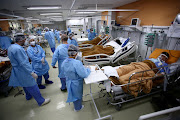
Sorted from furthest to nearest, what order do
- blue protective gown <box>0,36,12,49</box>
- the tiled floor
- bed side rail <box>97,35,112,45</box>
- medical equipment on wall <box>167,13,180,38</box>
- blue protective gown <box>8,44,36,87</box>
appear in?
1. bed side rail <box>97,35,112,45</box>
2. blue protective gown <box>0,36,12,49</box>
3. medical equipment on wall <box>167,13,180,38</box>
4. the tiled floor
5. blue protective gown <box>8,44,36,87</box>

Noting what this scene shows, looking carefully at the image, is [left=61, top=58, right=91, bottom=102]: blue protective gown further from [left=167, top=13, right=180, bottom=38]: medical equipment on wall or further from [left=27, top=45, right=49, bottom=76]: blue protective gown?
[left=167, top=13, right=180, bottom=38]: medical equipment on wall

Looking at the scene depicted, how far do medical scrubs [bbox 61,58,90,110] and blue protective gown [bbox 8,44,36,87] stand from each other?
0.89 metres

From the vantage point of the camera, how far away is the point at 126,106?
253 cm

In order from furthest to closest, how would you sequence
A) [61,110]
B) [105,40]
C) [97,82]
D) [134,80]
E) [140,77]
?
[105,40] → [61,110] → [140,77] → [134,80] → [97,82]

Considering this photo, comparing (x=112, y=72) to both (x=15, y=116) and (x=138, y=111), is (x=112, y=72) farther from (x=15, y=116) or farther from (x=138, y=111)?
(x=15, y=116)

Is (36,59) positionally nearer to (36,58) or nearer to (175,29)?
(36,58)

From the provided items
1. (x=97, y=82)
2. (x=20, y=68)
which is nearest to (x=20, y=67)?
(x=20, y=68)

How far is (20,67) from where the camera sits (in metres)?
2.20

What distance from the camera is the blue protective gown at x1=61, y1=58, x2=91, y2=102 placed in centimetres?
189

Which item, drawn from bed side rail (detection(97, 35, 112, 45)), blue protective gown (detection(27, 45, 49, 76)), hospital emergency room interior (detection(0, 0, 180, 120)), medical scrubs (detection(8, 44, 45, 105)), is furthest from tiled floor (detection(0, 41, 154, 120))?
bed side rail (detection(97, 35, 112, 45))

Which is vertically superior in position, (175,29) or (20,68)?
(175,29)

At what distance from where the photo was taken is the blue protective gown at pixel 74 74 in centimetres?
189

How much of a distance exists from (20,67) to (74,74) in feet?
4.36

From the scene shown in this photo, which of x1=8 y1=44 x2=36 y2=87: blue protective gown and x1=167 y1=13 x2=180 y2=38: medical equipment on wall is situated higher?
x1=167 y1=13 x2=180 y2=38: medical equipment on wall
